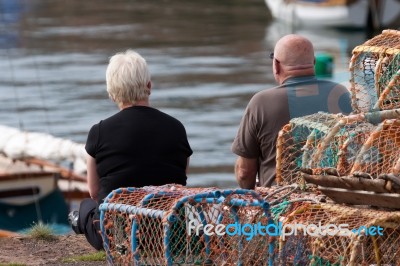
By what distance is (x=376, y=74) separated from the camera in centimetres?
540

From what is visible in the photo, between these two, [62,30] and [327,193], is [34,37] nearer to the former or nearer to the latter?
[62,30]

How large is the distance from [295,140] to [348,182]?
1.12m

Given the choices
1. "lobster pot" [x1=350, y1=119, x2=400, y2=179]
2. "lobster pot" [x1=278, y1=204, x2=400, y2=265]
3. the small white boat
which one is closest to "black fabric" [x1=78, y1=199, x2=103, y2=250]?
"lobster pot" [x1=278, y1=204, x2=400, y2=265]

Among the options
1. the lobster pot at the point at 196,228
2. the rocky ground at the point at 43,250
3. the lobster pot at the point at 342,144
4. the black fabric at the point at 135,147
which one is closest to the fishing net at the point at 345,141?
the lobster pot at the point at 342,144

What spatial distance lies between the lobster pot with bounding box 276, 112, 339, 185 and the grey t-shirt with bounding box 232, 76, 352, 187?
16.9 inches

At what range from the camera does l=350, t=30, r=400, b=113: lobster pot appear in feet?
16.9

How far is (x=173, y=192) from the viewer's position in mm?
4812

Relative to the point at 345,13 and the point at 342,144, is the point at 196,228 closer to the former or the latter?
the point at 342,144

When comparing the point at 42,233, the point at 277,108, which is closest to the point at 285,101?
the point at 277,108

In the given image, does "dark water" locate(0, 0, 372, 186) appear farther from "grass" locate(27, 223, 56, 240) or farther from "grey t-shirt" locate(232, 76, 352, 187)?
"grey t-shirt" locate(232, 76, 352, 187)

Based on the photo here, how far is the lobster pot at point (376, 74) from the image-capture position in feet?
16.9

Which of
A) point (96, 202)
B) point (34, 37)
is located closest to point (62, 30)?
point (34, 37)

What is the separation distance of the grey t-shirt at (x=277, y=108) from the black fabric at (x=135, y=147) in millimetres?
613

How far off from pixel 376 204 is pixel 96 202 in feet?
5.95
